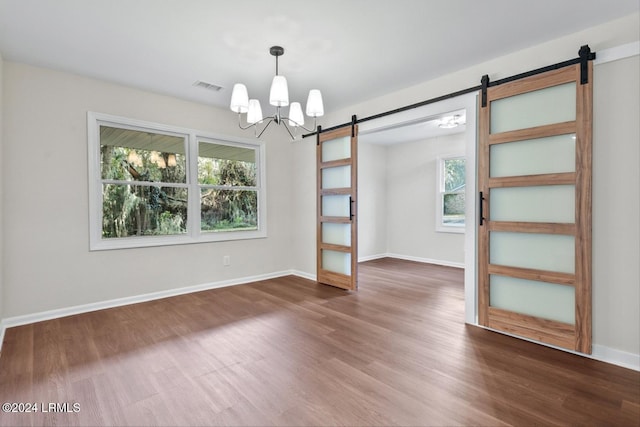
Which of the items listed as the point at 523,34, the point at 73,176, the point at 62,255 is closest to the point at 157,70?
the point at 73,176

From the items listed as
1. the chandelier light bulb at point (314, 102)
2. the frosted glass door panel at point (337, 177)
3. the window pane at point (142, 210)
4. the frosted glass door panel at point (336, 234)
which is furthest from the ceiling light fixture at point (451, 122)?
the window pane at point (142, 210)

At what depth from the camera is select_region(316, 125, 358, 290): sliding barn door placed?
4379mm

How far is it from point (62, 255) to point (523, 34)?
16.4 ft

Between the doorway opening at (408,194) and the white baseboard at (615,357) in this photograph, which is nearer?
the white baseboard at (615,357)

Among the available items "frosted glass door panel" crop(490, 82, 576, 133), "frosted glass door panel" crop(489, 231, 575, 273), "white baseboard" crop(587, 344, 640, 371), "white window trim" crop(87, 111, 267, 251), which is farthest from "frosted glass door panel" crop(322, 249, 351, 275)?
"white baseboard" crop(587, 344, 640, 371)

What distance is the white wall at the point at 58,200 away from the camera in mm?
3113

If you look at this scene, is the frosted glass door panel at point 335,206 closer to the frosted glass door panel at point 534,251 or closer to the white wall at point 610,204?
the frosted glass door panel at point 534,251

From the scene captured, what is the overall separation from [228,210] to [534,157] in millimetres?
3926

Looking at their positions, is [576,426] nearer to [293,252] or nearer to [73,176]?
[293,252]

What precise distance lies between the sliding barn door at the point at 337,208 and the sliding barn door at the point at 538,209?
1737 millimetres

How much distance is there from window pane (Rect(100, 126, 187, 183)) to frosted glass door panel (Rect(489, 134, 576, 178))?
12.6 feet

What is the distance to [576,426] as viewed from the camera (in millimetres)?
1637

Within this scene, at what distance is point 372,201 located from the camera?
717cm

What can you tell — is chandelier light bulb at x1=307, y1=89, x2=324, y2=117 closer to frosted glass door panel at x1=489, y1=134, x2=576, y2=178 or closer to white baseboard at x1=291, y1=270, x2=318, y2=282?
frosted glass door panel at x1=489, y1=134, x2=576, y2=178
